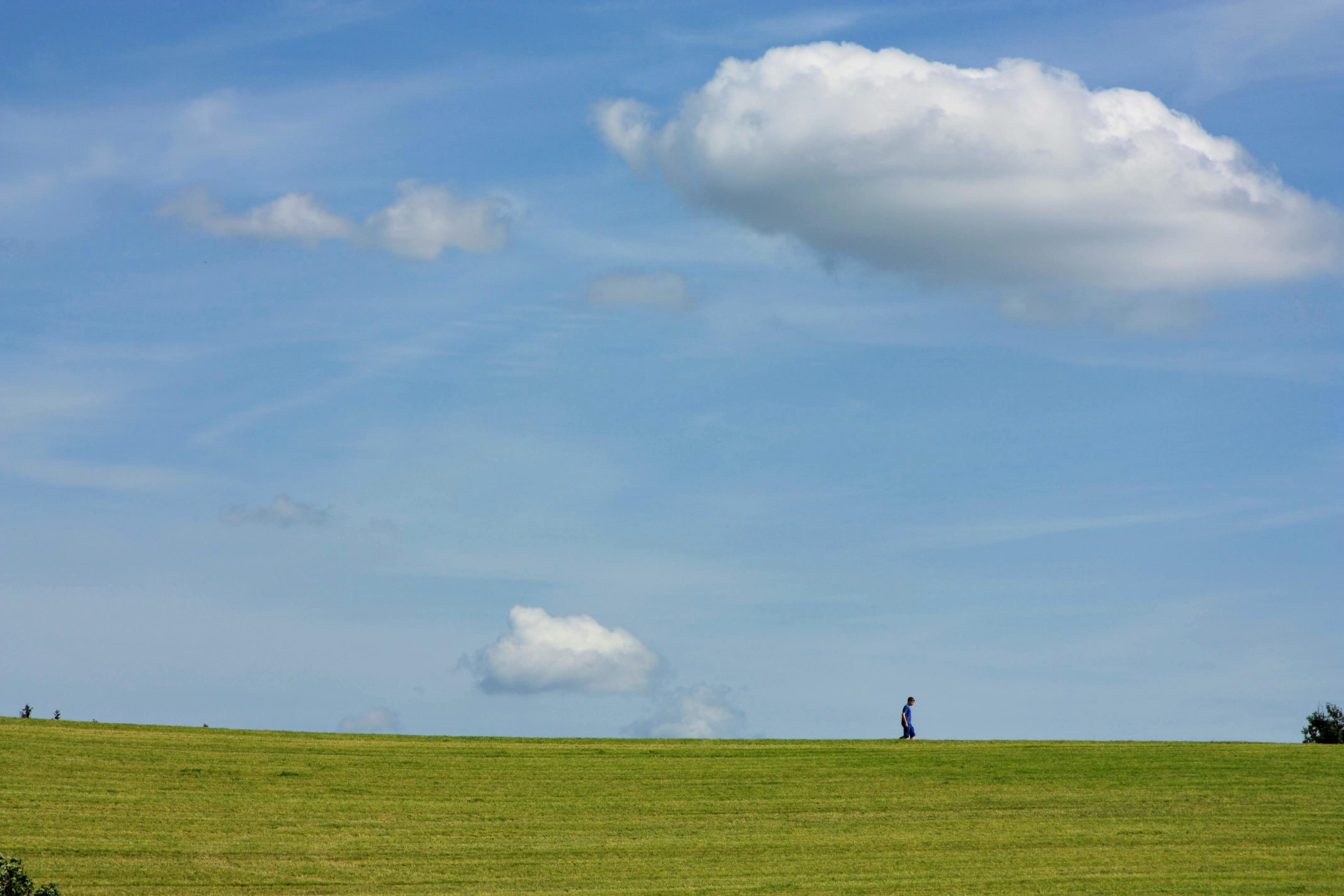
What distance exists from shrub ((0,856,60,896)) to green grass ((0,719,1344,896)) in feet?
13.7

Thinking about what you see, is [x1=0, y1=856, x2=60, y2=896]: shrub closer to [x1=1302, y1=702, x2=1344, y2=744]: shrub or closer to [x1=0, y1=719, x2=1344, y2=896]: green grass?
[x1=0, y1=719, x2=1344, y2=896]: green grass

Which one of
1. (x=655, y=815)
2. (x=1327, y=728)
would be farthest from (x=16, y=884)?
(x=1327, y=728)

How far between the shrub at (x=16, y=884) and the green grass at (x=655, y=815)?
4164 millimetres

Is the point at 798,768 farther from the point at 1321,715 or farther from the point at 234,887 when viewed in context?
the point at 1321,715

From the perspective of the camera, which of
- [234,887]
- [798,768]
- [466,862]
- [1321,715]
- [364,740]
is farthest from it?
[1321,715]

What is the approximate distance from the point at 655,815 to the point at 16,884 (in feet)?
46.8

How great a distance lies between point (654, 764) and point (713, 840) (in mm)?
7293

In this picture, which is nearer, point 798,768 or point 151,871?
point 151,871

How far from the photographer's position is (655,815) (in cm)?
2920

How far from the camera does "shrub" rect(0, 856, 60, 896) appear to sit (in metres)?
17.8

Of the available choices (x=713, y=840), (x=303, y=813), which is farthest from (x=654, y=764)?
(x=303, y=813)

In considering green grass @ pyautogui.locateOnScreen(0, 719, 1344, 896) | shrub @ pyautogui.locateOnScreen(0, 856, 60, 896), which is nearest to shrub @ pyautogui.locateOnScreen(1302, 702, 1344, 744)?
green grass @ pyautogui.locateOnScreen(0, 719, 1344, 896)

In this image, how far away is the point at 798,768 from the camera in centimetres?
3412

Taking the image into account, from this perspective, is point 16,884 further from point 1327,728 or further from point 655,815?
point 1327,728
